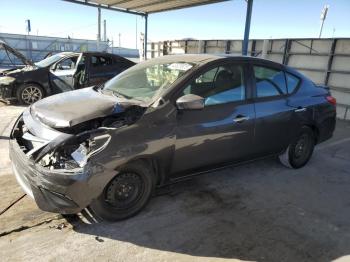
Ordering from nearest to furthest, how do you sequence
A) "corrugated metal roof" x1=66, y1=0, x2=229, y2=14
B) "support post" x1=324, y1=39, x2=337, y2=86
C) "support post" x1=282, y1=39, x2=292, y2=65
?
"support post" x1=324, y1=39, x2=337, y2=86 < "support post" x1=282, y1=39, x2=292, y2=65 < "corrugated metal roof" x1=66, y1=0, x2=229, y2=14

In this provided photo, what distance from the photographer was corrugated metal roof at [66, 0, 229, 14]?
1146 cm

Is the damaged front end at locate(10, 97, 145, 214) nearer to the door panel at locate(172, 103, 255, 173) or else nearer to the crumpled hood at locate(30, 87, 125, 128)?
the crumpled hood at locate(30, 87, 125, 128)

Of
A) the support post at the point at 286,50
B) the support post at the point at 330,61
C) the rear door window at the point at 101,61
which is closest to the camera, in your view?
the rear door window at the point at 101,61

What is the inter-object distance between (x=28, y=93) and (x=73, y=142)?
682cm

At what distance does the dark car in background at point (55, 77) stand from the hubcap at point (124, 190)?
5811 mm

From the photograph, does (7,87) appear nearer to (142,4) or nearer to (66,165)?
(142,4)

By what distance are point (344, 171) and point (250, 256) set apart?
3007 mm

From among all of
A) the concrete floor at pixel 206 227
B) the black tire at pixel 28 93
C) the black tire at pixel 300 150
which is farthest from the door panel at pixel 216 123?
the black tire at pixel 28 93

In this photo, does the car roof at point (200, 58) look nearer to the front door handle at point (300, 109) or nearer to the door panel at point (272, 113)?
the door panel at point (272, 113)

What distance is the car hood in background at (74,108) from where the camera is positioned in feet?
10.1

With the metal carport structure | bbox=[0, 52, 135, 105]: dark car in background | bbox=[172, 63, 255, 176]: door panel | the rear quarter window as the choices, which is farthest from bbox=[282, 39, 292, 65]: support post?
bbox=[172, 63, 255, 176]: door panel

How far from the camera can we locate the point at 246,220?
138 inches

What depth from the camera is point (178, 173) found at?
11.8ft

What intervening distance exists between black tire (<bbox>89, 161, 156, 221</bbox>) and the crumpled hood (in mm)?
584
